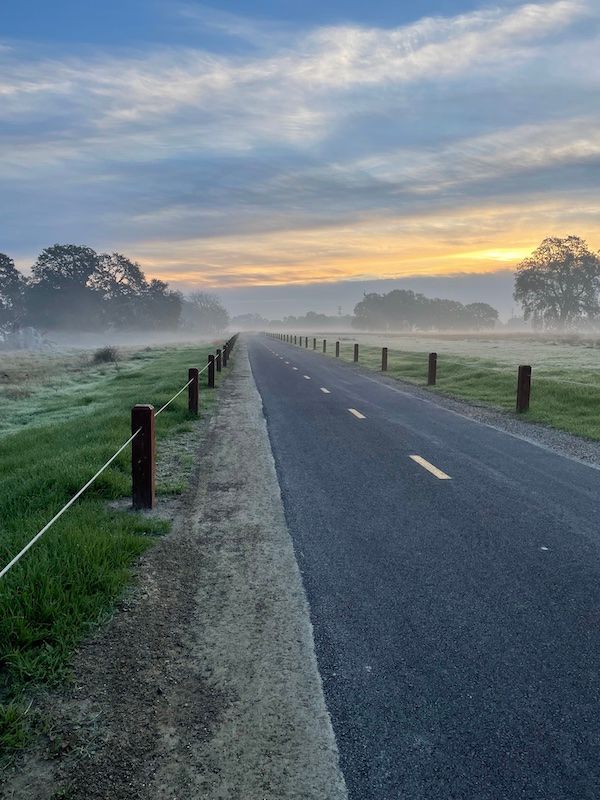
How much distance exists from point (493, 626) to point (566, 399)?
538 inches

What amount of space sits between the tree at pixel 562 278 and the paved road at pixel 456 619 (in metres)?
93.4

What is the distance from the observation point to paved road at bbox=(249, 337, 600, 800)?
2727 millimetres

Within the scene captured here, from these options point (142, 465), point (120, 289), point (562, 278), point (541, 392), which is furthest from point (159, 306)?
point (142, 465)

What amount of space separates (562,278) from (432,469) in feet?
316

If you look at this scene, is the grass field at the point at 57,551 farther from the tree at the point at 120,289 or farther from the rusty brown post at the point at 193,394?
the tree at the point at 120,289

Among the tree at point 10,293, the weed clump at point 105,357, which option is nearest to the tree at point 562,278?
the weed clump at point 105,357

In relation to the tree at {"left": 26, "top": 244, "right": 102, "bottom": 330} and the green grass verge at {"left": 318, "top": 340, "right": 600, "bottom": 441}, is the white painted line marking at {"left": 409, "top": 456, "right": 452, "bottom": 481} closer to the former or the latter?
the green grass verge at {"left": 318, "top": 340, "right": 600, "bottom": 441}

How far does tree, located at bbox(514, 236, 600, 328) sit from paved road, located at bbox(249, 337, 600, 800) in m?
93.4

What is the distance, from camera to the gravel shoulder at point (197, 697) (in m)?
2.62

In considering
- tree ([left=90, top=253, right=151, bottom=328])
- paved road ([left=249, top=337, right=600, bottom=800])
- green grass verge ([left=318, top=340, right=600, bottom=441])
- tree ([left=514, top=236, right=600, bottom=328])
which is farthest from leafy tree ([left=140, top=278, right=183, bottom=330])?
paved road ([left=249, top=337, right=600, bottom=800])

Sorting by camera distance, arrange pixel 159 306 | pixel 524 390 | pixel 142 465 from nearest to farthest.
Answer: pixel 142 465 → pixel 524 390 → pixel 159 306

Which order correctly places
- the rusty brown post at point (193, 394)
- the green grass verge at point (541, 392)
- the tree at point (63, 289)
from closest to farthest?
the green grass verge at point (541, 392) < the rusty brown post at point (193, 394) < the tree at point (63, 289)

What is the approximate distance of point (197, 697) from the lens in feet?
10.6

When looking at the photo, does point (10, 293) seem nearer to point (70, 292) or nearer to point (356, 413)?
point (70, 292)
